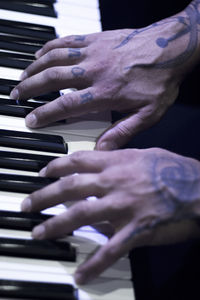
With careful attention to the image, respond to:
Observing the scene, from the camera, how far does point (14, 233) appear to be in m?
0.84

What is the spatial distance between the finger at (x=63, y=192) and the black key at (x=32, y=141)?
15cm

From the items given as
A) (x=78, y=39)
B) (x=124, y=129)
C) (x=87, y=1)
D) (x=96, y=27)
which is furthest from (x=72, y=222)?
(x=87, y=1)

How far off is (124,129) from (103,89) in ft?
0.39

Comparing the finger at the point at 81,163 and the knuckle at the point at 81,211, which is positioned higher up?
the finger at the point at 81,163

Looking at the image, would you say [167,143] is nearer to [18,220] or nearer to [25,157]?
[25,157]

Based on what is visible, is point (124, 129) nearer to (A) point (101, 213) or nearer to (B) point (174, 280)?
(A) point (101, 213)

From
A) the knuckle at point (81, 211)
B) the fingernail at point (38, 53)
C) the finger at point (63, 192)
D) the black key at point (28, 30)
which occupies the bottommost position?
the knuckle at point (81, 211)

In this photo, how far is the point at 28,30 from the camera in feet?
4.10

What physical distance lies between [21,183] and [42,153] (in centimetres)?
11

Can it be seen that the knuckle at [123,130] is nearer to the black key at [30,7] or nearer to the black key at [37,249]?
the black key at [37,249]

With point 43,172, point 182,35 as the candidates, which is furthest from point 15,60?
point 182,35

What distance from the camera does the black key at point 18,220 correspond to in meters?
0.84

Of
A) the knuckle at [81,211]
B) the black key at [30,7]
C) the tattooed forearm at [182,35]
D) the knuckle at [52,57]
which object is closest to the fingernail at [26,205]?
the knuckle at [81,211]

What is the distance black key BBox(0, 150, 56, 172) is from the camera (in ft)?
3.07
